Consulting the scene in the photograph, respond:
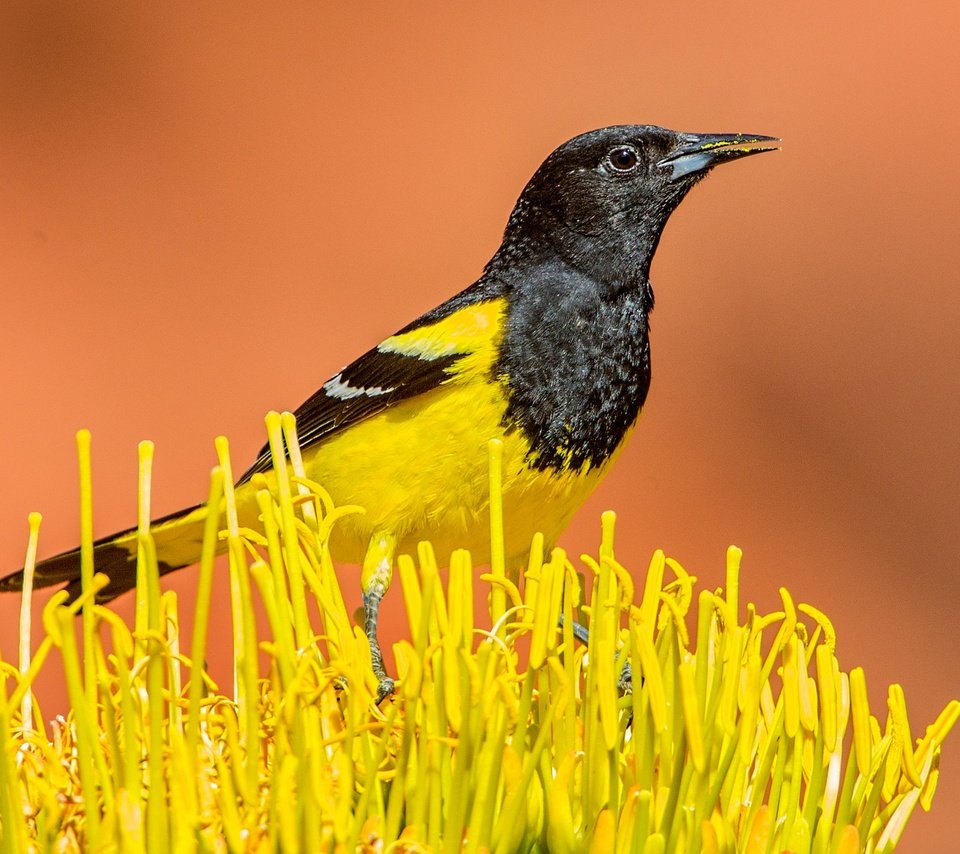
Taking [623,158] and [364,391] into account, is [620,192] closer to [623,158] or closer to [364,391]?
[623,158]

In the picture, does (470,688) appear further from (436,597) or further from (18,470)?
(18,470)

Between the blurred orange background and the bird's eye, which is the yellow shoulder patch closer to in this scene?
the bird's eye

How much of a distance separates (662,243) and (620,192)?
1.67 m

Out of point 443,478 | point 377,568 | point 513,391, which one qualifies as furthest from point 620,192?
point 377,568

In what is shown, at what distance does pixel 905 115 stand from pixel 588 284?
2312 mm

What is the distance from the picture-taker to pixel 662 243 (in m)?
4.32

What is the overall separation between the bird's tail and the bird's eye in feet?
3.43

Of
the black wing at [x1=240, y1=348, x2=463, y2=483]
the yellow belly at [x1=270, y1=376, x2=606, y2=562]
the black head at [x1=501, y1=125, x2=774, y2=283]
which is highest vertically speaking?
the black head at [x1=501, y1=125, x2=774, y2=283]

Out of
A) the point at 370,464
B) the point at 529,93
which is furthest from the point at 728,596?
the point at 529,93

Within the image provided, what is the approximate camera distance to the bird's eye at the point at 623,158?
2684mm

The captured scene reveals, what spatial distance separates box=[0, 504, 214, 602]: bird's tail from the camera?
8.29ft

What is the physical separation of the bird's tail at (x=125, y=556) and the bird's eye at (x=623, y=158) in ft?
3.43

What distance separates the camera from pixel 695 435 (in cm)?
424

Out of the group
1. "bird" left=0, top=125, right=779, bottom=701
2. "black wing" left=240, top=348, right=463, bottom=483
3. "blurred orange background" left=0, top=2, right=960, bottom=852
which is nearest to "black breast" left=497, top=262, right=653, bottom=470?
"bird" left=0, top=125, right=779, bottom=701
